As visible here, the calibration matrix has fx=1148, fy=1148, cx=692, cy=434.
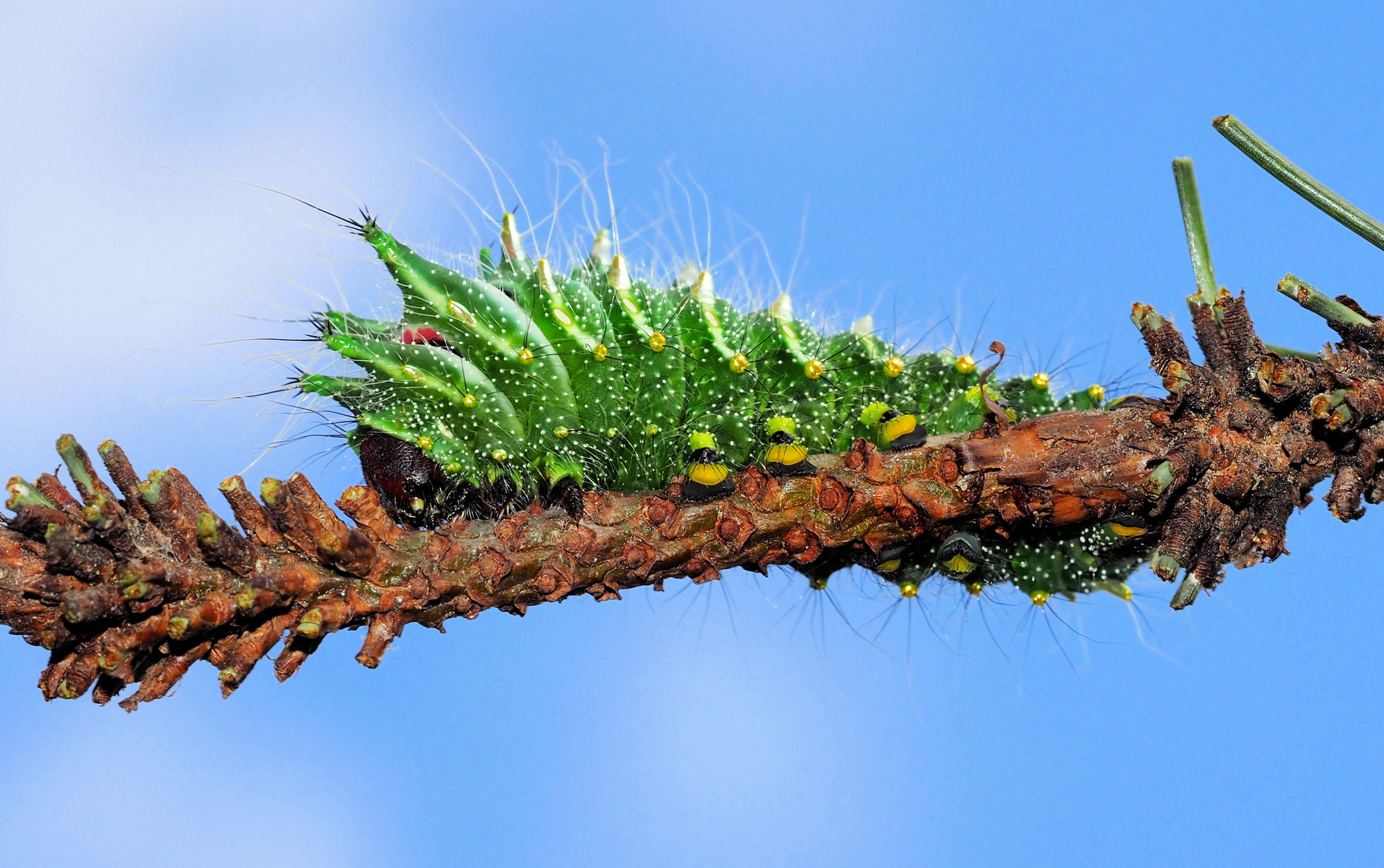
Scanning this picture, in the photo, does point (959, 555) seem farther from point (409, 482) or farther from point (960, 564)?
point (409, 482)

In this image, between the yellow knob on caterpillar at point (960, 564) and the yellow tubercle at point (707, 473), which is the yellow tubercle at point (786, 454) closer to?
the yellow tubercle at point (707, 473)

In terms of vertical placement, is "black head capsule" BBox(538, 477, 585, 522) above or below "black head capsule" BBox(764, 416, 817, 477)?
above

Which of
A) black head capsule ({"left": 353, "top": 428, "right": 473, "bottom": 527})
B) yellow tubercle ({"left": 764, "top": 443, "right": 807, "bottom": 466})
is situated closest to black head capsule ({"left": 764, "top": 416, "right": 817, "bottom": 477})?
yellow tubercle ({"left": 764, "top": 443, "right": 807, "bottom": 466})

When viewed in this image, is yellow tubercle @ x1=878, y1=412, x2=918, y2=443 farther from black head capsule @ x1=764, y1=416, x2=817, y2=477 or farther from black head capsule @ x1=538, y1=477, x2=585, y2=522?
black head capsule @ x1=538, y1=477, x2=585, y2=522

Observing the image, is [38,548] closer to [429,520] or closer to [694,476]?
[429,520]

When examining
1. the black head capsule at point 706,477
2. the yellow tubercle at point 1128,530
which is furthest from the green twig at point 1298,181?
the black head capsule at point 706,477

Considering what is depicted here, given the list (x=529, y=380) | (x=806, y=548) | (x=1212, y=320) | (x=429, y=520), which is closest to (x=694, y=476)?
(x=806, y=548)

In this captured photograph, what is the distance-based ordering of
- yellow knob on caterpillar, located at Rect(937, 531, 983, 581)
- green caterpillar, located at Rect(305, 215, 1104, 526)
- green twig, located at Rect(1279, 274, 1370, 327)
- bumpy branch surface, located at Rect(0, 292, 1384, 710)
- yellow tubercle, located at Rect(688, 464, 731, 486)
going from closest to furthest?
1. bumpy branch surface, located at Rect(0, 292, 1384, 710)
2. green twig, located at Rect(1279, 274, 1370, 327)
3. yellow tubercle, located at Rect(688, 464, 731, 486)
4. yellow knob on caterpillar, located at Rect(937, 531, 983, 581)
5. green caterpillar, located at Rect(305, 215, 1104, 526)
